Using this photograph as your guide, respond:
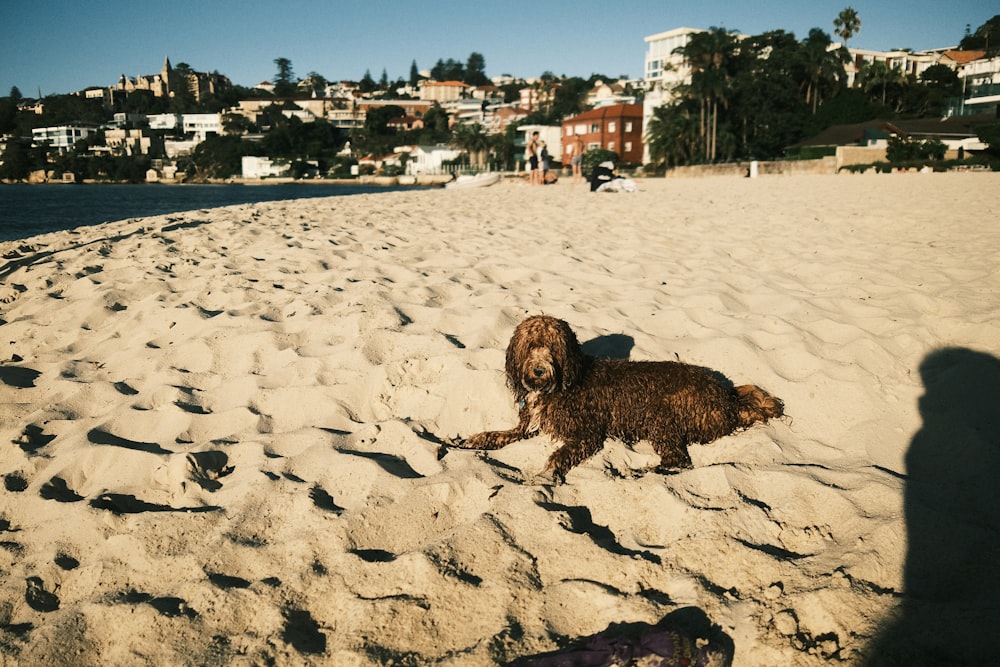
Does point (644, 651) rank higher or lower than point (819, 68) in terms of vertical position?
lower

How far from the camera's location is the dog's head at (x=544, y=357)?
2938 millimetres

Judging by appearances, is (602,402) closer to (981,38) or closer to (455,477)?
(455,477)

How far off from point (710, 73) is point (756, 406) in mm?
50020

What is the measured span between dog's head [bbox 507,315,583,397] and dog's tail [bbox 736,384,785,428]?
3.12ft

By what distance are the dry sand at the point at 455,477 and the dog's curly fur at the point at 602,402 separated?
13 cm

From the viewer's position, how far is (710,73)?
152ft

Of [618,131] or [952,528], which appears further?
[618,131]

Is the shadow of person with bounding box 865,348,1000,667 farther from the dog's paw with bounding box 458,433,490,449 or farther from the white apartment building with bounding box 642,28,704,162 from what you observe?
the white apartment building with bounding box 642,28,704,162

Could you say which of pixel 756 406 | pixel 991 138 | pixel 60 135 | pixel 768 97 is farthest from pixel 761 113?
pixel 60 135

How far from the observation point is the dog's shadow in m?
4.10

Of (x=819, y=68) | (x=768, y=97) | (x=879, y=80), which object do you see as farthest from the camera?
(x=879, y=80)

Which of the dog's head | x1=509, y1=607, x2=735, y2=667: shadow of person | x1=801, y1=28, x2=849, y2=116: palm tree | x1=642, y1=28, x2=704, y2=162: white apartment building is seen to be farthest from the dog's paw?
x1=801, y1=28, x2=849, y2=116: palm tree

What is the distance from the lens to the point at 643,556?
2.33 m

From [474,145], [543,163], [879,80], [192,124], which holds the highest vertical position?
[192,124]
